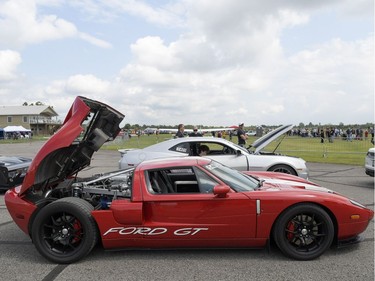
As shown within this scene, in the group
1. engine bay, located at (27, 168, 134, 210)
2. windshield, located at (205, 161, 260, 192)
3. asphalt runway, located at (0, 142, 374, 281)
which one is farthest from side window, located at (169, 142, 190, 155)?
asphalt runway, located at (0, 142, 374, 281)

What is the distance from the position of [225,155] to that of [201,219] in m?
4.34

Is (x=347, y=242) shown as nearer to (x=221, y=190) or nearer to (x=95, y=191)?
(x=221, y=190)

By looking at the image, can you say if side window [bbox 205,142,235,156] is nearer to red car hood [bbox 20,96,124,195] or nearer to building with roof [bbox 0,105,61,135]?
red car hood [bbox 20,96,124,195]

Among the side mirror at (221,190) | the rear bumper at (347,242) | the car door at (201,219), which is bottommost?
the rear bumper at (347,242)

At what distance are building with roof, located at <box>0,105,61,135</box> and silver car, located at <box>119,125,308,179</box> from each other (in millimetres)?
73427

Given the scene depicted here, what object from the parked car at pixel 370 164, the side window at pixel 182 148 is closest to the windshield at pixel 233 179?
the side window at pixel 182 148

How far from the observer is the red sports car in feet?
13.2

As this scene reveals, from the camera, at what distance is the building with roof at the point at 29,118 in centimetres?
7944

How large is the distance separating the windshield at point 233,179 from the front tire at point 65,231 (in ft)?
5.11

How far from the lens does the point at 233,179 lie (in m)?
4.40

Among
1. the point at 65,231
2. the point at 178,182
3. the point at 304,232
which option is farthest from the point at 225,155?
the point at 65,231

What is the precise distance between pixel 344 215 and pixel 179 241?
189 centimetres

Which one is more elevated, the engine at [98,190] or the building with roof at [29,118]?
the building with roof at [29,118]

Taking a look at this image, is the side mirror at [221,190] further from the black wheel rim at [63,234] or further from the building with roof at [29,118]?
the building with roof at [29,118]
